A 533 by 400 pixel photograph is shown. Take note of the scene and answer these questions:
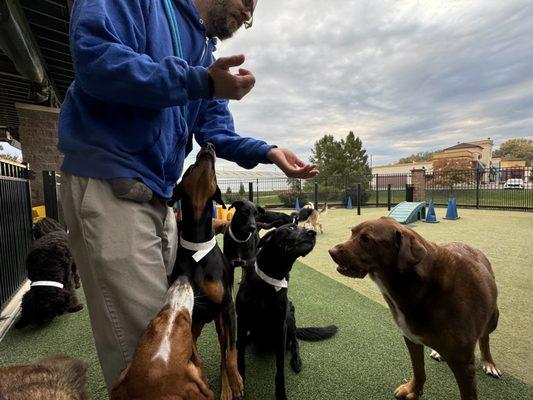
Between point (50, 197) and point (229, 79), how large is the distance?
673cm

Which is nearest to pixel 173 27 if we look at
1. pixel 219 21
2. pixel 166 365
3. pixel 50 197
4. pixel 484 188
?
pixel 219 21

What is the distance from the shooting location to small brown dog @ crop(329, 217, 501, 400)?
1792 millimetres

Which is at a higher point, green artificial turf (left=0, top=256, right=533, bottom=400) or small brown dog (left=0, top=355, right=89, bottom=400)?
small brown dog (left=0, top=355, right=89, bottom=400)

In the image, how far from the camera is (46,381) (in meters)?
1.25

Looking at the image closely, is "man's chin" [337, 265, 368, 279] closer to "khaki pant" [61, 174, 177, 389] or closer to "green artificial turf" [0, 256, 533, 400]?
"green artificial turf" [0, 256, 533, 400]

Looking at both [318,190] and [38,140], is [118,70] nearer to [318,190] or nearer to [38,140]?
[38,140]

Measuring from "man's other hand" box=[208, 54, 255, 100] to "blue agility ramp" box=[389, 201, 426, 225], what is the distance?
1066 centimetres

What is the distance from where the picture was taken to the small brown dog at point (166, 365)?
1.06 meters

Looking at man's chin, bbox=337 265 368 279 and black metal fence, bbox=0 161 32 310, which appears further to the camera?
black metal fence, bbox=0 161 32 310

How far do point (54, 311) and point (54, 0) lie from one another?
4.10 metres

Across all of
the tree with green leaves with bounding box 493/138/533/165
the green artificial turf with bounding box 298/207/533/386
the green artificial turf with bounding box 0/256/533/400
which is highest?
the tree with green leaves with bounding box 493/138/533/165

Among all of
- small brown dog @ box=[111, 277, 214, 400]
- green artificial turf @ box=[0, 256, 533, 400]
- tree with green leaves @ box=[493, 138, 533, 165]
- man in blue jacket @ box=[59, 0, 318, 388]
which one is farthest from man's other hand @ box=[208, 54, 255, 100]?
tree with green leaves @ box=[493, 138, 533, 165]

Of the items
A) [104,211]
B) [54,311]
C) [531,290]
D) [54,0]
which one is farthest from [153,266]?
[531,290]

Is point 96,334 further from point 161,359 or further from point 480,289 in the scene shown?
point 480,289
